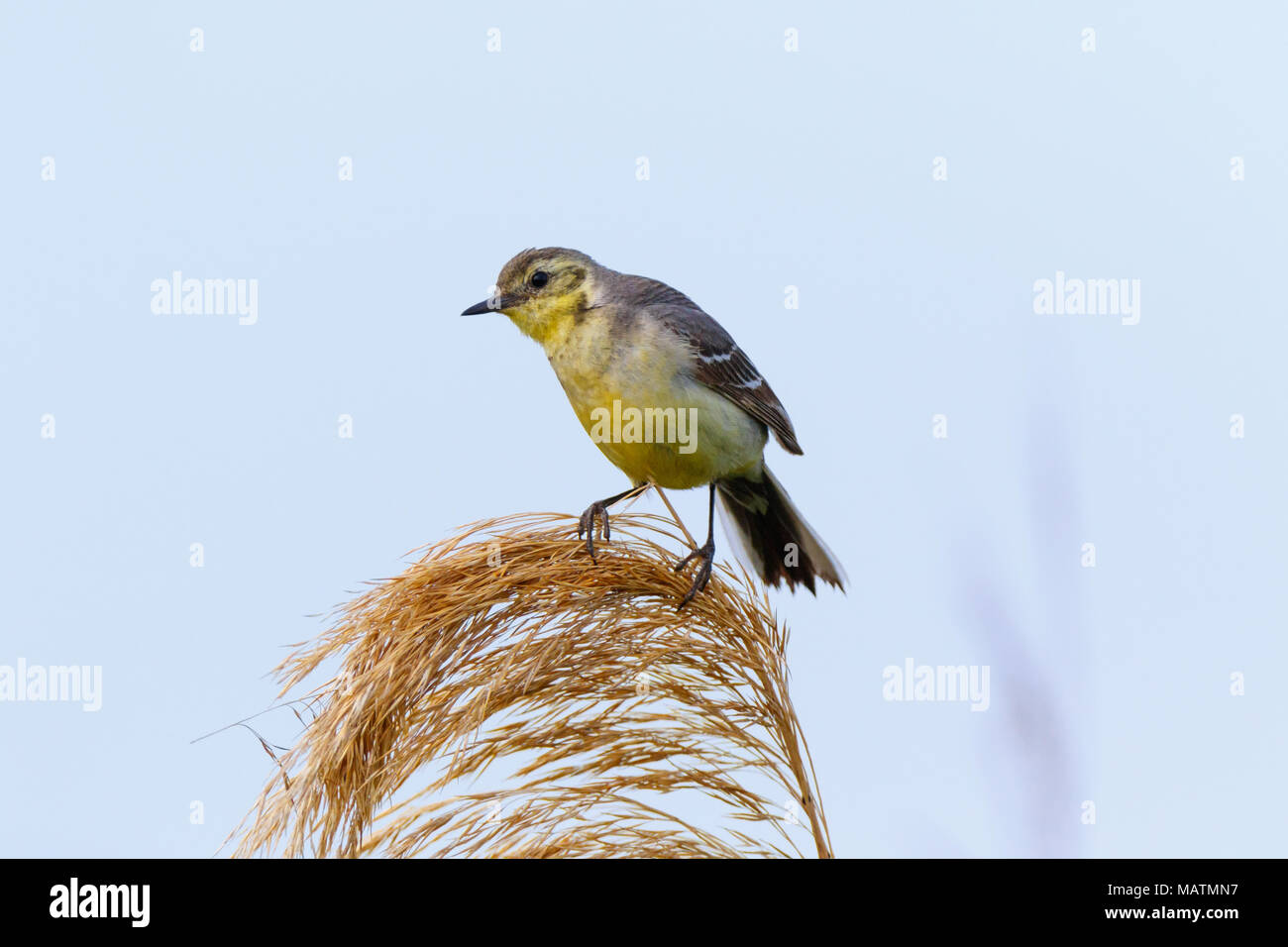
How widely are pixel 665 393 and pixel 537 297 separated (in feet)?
2.55

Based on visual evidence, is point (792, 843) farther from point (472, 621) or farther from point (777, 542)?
point (777, 542)

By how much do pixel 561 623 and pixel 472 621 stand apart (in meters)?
0.24

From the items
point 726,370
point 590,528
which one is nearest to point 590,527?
point 590,528

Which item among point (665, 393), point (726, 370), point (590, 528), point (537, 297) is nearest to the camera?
point (590, 528)

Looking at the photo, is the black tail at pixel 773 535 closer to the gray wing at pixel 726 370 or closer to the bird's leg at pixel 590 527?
the gray wing at pixel 726 370

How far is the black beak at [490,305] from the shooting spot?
612 cm

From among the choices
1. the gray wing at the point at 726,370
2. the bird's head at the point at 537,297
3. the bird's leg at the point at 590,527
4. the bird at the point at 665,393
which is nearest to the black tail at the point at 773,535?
the bird at the point at 665,393

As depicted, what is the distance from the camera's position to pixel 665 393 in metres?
5.96

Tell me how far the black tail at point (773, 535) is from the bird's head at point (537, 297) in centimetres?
114

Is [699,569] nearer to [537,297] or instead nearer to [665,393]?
[665,393]

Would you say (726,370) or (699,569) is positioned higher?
(726,370)

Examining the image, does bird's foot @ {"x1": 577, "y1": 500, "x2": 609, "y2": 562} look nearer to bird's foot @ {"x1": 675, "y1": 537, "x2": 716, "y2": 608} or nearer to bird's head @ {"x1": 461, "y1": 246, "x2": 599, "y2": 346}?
→ bird's foot @ {"x1": 675, "y1": 537, "x2": 716, "y2": 608}

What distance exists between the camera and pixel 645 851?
133 inches

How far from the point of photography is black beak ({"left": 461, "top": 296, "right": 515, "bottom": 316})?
6.12 m
